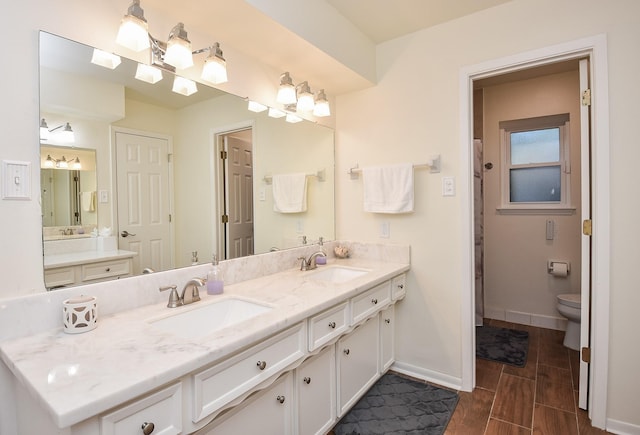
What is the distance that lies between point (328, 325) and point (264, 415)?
0.45 meters

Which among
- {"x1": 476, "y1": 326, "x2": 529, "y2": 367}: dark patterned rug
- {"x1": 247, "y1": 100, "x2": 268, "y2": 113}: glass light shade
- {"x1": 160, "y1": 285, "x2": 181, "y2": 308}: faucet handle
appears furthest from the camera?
{"x1": 476, "y1": 326, "x2": 529, "y2": 367}: dark patterned rug

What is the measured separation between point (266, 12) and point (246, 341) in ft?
4.83

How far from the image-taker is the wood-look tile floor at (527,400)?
1.80 metres

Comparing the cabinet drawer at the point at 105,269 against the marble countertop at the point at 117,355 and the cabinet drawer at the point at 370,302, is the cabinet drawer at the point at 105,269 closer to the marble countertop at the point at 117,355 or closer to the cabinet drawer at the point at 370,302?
the marble countertop at the point at 117,355

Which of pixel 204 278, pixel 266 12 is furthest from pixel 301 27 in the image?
pixel 204 278

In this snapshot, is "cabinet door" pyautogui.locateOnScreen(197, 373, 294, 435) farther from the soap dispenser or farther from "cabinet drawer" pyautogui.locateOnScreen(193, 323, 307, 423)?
the soap dispenser

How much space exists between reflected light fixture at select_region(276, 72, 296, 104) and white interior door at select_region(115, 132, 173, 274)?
779 mm

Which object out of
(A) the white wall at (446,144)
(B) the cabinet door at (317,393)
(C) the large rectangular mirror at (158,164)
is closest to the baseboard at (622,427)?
(A) the white wall at (446,144)

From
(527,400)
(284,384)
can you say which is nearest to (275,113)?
(284,384)

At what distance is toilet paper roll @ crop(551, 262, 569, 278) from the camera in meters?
3.09

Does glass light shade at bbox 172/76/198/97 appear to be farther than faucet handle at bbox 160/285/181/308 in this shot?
Yes

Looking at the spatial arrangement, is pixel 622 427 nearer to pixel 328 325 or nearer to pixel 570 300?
pixel 570 300

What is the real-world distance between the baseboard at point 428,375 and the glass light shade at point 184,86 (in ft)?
7.35

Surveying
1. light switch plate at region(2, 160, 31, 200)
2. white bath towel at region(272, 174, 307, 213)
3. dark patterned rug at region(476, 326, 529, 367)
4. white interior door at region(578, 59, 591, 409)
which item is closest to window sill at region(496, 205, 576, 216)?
dark patterned rug at region(476, 326, 529, 367)
